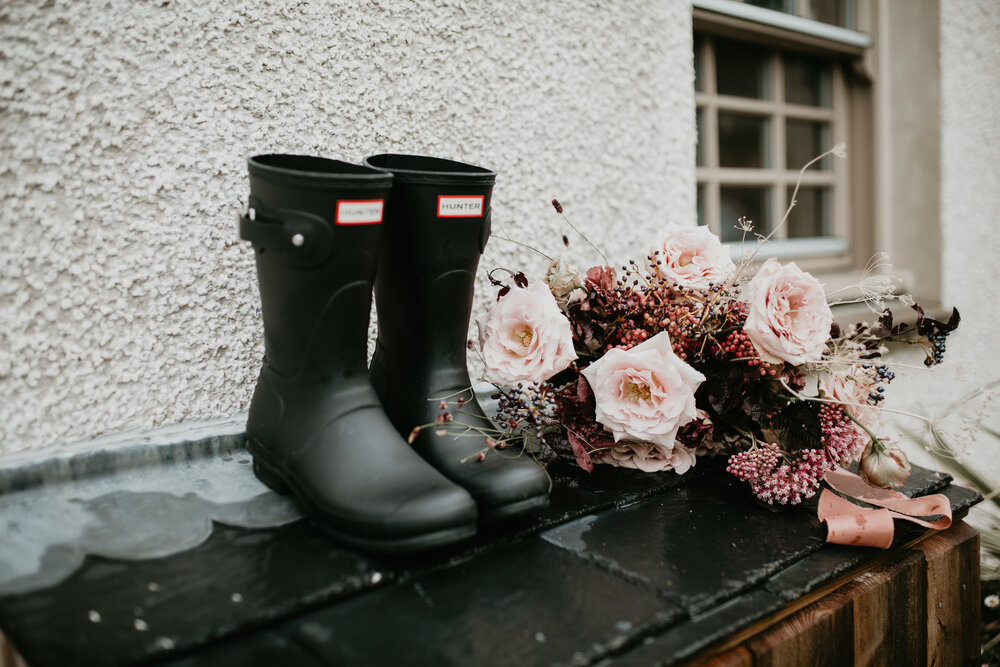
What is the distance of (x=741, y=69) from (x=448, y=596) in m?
1.98

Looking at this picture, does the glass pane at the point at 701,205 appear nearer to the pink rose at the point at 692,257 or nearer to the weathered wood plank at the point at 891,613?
the pink rose at the point at 692,257

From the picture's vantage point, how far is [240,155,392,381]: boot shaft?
805 mm

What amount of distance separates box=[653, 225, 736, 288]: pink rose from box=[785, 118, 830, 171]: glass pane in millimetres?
1402

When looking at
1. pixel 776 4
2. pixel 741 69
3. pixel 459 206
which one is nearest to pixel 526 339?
pixel 459 206

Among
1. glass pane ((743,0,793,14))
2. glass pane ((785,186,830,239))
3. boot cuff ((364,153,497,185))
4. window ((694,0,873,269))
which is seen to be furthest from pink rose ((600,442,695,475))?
glass pane ((743,0,793,14))

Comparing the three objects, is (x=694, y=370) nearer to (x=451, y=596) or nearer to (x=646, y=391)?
(x=646, y=391)

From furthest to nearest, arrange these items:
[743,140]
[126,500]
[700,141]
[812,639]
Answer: [743,140], [700,141], [126,500], [812,639]

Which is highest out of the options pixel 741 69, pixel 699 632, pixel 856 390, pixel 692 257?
pixel 741 69

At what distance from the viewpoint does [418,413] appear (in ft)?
3.18

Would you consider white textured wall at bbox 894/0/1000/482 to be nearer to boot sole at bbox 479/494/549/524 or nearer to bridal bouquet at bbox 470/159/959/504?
bridal bouquet at bbox 470/159/959/504

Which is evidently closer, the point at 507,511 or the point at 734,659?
the point at 734,659

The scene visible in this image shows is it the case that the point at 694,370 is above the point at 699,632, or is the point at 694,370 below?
above

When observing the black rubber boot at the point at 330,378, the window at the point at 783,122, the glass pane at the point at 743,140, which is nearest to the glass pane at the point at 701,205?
the window at the point at 783,122

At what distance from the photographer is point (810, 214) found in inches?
94.0
